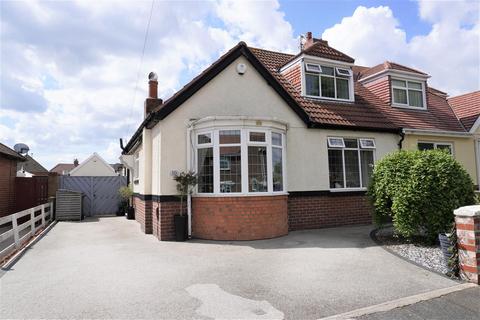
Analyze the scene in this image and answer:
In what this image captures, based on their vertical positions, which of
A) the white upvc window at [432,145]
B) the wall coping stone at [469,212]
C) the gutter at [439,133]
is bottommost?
the wall coping stone at [469,212]

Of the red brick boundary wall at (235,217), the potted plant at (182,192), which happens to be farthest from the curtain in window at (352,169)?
the potted plant at (182,192)

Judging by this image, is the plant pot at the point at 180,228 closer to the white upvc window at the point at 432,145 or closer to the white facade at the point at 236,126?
the white facade at the point at 236,126

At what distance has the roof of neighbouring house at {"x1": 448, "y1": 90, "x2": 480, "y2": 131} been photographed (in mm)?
15305

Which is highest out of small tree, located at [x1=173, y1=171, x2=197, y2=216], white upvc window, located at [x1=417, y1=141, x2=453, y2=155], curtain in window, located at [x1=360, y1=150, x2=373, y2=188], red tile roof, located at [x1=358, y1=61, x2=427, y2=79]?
red tile roof, located at [x1=358, y1=61, x2=427, y2=79]

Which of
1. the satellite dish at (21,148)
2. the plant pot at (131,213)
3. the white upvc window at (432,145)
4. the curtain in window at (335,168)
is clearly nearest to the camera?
the curtain in window at (335,168)

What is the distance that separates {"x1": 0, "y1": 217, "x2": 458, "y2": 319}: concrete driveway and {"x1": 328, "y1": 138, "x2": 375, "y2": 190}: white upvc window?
327cm

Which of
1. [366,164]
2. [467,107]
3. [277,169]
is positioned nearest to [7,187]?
[277,169]

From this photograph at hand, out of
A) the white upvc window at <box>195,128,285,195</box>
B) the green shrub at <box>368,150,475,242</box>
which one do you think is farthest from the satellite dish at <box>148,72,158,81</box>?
the green shrub at <box>368,150,475,242</box>

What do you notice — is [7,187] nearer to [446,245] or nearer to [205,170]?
[205,170]

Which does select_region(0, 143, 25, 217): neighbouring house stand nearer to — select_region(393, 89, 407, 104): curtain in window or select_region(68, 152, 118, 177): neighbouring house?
Answer: select_region(393, 89, 407, 104): curtain in window

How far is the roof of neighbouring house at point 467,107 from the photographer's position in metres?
15.3

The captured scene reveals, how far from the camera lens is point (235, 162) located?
9.11 meters

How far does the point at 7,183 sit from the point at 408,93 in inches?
740

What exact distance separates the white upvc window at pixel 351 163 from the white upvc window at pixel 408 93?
380 cm
